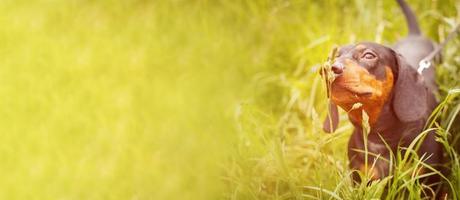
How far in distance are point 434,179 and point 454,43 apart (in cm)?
78

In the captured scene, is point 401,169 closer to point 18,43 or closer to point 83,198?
point 83,198

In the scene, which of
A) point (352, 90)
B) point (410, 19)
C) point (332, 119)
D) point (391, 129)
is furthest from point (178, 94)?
point (352, 90)

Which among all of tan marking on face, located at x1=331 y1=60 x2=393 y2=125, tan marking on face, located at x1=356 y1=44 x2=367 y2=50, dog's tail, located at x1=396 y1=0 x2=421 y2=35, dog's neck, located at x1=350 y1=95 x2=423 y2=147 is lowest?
dog's neck, located at x1=350 y1=95 x2=423 y2=147

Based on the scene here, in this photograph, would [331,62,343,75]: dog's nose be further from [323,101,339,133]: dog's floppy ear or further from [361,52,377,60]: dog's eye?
[323,101,339,133]: dog's floppy ear

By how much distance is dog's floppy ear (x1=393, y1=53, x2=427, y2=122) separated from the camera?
241cm

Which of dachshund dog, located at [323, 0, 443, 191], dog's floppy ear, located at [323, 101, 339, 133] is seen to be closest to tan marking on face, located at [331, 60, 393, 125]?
dachshund dog, located at [323, 0, 443, 191]

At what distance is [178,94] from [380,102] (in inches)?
54.9

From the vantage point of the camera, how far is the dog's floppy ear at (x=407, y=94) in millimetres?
2406

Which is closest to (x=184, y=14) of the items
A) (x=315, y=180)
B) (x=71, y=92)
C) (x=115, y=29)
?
(x=115, y=29)

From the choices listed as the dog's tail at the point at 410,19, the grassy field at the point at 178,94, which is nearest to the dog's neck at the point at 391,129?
the grassy field at the point at 178,94

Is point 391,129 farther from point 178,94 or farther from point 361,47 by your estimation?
point 178,94

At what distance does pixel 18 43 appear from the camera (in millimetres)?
3865

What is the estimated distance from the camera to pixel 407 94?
2.41 meters

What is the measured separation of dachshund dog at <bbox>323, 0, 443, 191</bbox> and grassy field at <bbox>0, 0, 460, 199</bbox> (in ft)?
0.29
